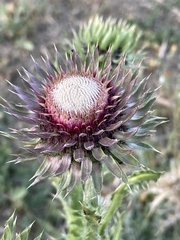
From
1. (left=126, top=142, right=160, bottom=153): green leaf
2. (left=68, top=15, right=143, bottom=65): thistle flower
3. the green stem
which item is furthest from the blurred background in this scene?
(left=126, top=142, right=160, bottom=153): green leaf

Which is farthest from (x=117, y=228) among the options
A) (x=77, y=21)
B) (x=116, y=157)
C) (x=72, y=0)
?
(x=72, y=0)

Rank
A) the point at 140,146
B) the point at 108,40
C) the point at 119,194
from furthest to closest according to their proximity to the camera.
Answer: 1. the point at 108,40
2. the point at 119,194
3. the point at 140,146

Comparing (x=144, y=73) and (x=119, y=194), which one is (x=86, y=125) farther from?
(x=144, y=73)

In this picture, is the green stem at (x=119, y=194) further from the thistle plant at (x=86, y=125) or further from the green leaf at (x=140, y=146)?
the green leaf at (x=140, y=146)

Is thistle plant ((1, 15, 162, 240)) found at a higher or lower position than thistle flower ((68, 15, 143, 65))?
lower

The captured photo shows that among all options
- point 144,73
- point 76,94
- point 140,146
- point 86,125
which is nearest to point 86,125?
point 86,125

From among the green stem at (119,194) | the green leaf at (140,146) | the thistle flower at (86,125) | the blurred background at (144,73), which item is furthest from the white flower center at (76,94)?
the blurred background at (144,73)

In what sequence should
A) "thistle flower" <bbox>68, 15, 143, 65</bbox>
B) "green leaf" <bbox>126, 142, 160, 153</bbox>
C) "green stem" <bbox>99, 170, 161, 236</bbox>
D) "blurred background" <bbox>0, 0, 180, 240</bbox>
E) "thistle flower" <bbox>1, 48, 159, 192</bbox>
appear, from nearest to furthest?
"thistle flower" <bbox>1, 48, 159, 192</bbox>, "green leaf" <bbox>126, 142, 160, 153</bbox>, "green stem" <bbox>99, 170, 161, 236</bbox>, "thistle flower" <bbox>68, 15, 143, 65</bbox>, "blurred background" <bbox>0, 0, 180, 240</bbox>

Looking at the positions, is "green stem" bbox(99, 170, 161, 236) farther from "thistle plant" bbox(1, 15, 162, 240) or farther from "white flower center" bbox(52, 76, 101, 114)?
"white flower center" bbox(52, 76, 101, 114)
